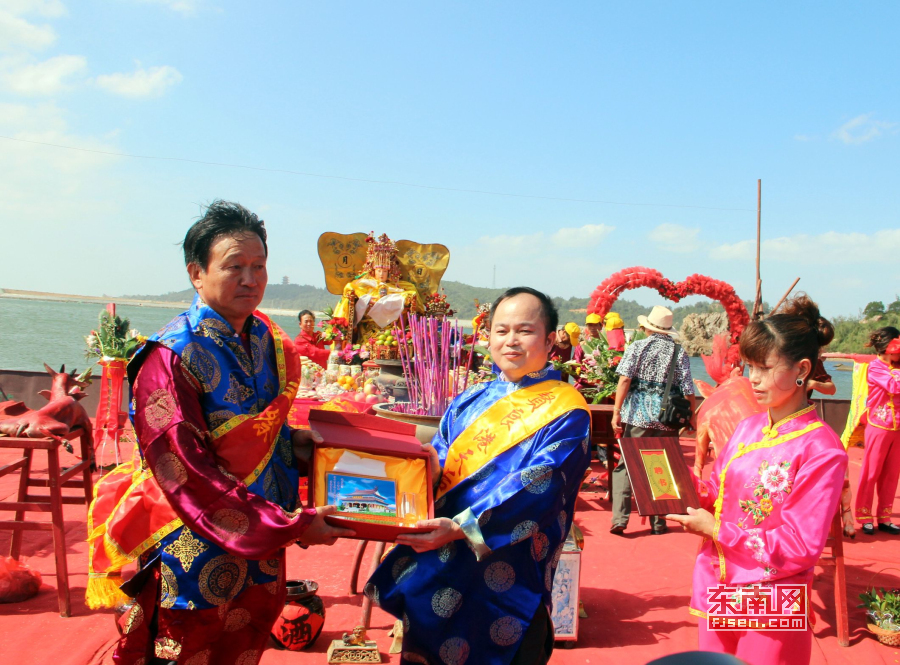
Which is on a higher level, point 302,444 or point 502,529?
point 302,444

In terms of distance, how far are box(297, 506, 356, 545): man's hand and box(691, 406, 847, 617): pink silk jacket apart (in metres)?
1.31

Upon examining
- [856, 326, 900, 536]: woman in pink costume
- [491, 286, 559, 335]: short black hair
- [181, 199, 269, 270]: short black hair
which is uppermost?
[181, 199, 269, 270]: short black hair

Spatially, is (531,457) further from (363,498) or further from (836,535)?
(836,535)

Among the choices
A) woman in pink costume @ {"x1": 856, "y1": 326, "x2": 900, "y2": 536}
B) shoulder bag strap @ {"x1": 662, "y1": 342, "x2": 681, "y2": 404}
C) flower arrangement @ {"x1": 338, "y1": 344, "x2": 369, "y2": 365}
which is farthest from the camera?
flower arrangement @ {"x1": 338, "y1": 344, "x2": 369, "y2": 365}

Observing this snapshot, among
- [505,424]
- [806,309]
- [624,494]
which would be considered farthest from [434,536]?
[624,494]

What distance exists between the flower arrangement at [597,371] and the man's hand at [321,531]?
5200 millimetres

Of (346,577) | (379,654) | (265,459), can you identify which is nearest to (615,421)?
(346,577)

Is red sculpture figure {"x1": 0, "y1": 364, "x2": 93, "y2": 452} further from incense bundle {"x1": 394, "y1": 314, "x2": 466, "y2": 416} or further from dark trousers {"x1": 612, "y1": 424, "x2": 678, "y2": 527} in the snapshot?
dark trousers {"x1": 612, "y1": 424, "x2": 678, "y2": 527}

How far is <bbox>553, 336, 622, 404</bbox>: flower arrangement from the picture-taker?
265 inches

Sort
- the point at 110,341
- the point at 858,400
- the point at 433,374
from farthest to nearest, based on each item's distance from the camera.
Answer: the point at 110,341 → the point at 858,400 → the point at 433,374

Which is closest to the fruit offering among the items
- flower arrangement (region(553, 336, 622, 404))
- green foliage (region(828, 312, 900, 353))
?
flower arrangement (region(553, 336, 622, 404))

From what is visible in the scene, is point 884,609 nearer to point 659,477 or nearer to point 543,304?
point 659,477

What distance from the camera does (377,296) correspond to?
9.17 m

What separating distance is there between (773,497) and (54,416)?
3778 millimetres
